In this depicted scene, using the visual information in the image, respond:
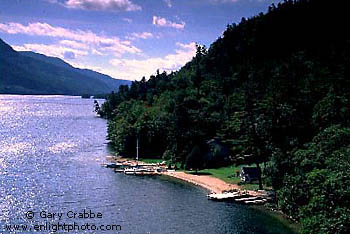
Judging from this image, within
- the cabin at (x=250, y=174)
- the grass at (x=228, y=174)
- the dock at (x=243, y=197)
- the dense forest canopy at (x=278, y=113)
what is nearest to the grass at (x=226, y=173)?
the grass at (x=228, y=174)

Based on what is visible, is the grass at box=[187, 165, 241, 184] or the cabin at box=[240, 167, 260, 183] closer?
the cabin at box=[240, 167, 260, 183]

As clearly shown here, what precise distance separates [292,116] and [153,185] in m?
21.9

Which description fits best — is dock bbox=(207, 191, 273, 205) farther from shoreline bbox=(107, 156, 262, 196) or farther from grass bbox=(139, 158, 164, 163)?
grass bbox=(139, 158, 164, 163)

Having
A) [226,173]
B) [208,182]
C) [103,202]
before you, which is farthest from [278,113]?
[103,202]

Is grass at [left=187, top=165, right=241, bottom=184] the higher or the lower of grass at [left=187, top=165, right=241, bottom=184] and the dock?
the higher

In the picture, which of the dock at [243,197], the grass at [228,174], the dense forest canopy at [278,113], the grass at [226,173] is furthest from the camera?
the grass at [226,173]

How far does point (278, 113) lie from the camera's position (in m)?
57.8

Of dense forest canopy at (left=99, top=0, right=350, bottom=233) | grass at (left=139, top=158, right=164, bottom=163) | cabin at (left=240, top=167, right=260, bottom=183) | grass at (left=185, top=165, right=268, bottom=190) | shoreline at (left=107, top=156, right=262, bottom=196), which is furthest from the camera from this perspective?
grass at (left=139, top=158, right=164, bottom=163)

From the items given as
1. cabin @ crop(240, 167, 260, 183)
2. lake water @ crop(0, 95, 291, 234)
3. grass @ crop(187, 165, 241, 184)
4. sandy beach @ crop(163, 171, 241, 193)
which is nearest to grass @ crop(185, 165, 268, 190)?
grass @ crop(187, 165, 241, 184)

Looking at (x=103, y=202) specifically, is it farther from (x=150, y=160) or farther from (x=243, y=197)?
(x=150, y=160)

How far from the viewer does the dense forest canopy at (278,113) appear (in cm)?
4188

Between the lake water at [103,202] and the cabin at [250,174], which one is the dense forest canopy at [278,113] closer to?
the cabin at [250,174]

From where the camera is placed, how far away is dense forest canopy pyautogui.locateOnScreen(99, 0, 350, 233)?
137 ft

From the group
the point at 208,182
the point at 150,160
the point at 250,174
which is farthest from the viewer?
the point at 150,160
